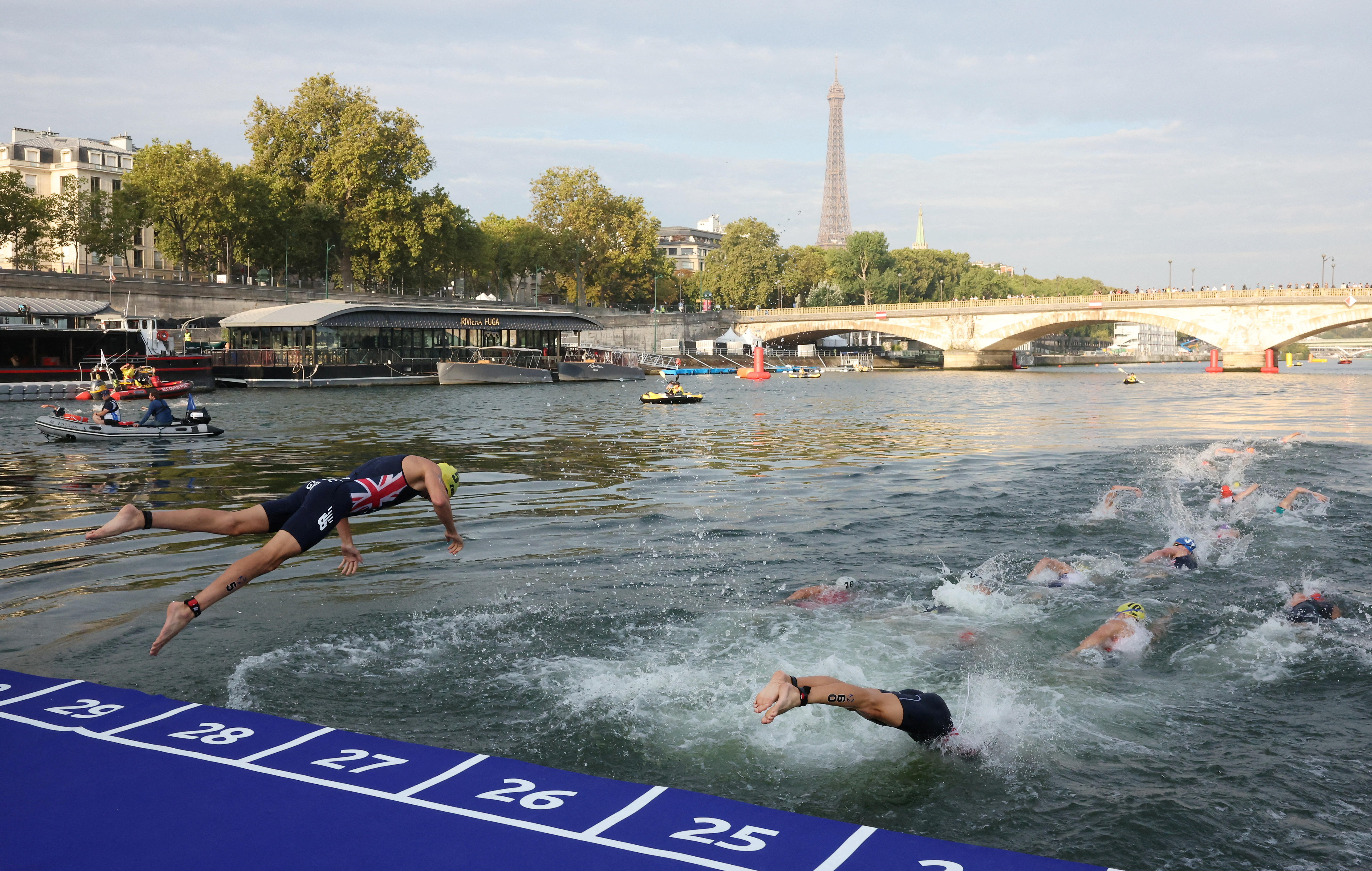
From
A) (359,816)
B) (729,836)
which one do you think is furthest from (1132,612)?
(359,816)

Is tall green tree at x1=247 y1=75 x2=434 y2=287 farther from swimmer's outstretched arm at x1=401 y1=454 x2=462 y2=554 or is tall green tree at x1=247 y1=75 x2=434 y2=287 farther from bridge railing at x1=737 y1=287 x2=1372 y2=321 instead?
swimmer's outstretched arm at x1=401 y1=454 x2=462 y2=554

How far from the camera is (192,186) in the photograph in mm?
67250

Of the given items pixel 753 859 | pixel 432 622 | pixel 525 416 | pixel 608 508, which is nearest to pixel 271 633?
pixel 432 622

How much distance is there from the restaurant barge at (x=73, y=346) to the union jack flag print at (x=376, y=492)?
150ft

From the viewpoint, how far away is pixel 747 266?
12038 centimetres

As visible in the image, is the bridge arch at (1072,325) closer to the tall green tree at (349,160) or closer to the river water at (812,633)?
the tall green tree at (349,160)

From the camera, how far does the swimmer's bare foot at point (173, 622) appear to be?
7.27m

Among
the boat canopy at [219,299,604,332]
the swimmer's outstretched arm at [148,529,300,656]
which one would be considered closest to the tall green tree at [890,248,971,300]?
the boat canopy at [219,299,604,332]

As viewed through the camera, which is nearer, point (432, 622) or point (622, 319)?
point (432, 622)

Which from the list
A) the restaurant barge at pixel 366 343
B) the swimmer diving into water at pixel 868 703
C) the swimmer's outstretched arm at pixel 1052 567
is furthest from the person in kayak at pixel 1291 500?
the restaurant barge at pixel 366 343

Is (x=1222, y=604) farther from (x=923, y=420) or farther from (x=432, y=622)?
(x=923, y=420)

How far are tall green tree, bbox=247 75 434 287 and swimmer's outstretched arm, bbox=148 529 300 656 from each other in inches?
2818

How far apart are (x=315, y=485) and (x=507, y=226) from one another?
98.8 meters

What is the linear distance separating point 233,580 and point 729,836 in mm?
4776
